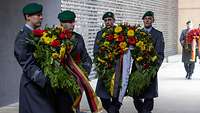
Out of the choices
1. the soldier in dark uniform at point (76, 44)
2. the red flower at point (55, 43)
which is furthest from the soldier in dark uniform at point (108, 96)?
the red flower at point (55, 43)

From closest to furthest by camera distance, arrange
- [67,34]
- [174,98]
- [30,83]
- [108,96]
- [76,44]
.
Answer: [30,83] → [67,34] → [76,44] → [108,96] → [174,98]

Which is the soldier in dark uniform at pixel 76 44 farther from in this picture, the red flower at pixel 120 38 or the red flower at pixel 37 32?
the red flower at pixel 120 38

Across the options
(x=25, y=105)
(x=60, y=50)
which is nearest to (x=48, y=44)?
(x=60, y=50)

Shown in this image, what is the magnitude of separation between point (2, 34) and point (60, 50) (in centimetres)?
535

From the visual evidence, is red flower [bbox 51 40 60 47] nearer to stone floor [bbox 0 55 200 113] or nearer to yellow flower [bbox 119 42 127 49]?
yellow flower [bbox 119 42 127 49]

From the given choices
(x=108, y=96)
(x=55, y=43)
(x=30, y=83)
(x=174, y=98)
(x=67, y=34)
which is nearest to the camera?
(x=30, y=83)

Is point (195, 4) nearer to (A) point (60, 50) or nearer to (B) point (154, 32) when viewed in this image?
(B) point (154, 32)

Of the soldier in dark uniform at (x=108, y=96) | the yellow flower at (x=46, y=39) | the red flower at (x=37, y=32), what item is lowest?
the soldier in dark uniform at (x=108, y=96)

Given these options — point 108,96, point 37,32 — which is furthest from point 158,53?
point 37,32

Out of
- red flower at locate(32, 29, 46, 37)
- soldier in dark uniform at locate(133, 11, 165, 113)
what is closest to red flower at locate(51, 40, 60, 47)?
red flower at locate(32, 29, 46, 37)

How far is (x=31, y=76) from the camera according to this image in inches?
188

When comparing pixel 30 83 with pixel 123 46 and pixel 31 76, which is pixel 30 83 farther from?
pixel 123 46

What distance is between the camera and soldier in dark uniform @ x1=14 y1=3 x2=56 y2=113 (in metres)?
4.81

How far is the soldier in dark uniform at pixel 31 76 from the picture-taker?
15.8 feet
